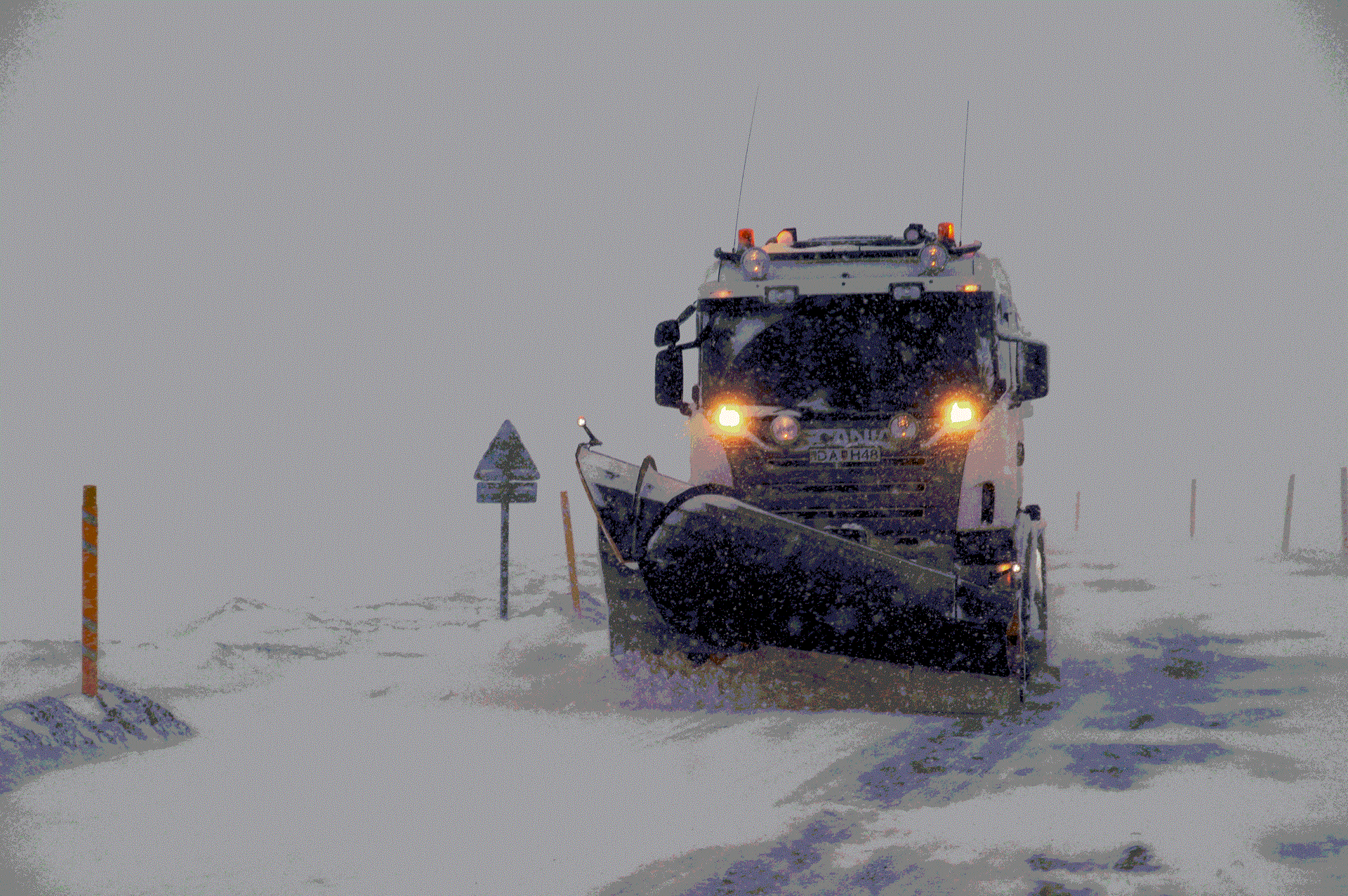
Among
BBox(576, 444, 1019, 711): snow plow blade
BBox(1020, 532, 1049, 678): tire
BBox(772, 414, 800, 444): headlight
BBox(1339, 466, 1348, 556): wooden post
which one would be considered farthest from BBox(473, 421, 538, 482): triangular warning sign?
BBox(1339, 466, 1348, 556): wooden post

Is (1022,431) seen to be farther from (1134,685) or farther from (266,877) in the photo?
(266,877)

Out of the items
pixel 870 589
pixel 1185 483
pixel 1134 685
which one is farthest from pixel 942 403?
pixel 1185 483

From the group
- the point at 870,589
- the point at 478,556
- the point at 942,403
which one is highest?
the point at 942,403

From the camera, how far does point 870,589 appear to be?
630cm

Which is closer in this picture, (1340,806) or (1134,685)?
(1340,806)

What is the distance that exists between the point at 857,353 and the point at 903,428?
2.25 ft

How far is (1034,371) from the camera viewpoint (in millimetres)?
7988

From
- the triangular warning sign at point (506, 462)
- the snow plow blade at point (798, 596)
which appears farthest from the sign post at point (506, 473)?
the snow plow blade at point (798, 596)

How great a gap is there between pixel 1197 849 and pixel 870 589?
2427 mm

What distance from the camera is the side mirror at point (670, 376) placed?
8.30m

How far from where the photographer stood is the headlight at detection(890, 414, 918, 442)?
7.48m

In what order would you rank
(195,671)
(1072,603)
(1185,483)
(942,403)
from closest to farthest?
(942,403)
(195,671)
(1072,603)
(1185,483)

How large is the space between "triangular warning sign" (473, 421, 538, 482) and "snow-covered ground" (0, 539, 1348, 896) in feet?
7.83

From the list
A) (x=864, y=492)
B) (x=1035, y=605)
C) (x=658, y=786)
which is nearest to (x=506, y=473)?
(x=864, y=492)
